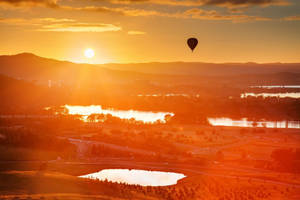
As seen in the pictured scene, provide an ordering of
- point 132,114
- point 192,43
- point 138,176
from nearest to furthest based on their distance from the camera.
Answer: point 138,176
point 192,43
point 132,114

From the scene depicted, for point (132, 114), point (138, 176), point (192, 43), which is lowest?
point (138, 176)

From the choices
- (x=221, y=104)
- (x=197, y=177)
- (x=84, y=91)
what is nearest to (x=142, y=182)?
(x=197, y=177)

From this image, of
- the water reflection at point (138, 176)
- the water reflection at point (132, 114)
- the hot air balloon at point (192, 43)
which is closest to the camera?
the water reflection at point (138, 176)

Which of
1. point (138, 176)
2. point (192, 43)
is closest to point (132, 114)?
point (192, 43)

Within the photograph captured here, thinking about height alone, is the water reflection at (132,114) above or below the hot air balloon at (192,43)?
above

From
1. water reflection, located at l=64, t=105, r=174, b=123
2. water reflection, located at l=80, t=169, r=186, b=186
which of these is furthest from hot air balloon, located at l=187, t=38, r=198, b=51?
water reflection, located at l=64, t=105, r=174, b=123

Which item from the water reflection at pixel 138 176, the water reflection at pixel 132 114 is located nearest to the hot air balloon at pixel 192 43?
the water reflection at pixel 138 176

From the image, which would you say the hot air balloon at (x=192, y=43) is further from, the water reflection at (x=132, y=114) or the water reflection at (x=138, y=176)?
the water reflection at (x=132, y=114)

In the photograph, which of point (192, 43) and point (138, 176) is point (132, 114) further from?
point (138, 176)

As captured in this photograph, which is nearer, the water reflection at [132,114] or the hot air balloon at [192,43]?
the hot air balloon at [192,43]
